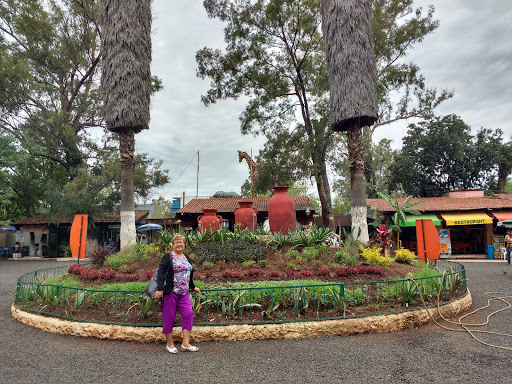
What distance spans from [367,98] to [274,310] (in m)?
6.42

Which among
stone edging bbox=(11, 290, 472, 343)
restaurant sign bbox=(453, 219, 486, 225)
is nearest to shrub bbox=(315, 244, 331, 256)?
stone edging bbox=(11, 290, 472, 343)

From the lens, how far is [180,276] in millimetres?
4266

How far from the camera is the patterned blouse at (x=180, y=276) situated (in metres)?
4.24

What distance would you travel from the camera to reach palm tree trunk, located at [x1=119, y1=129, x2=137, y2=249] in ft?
29.1

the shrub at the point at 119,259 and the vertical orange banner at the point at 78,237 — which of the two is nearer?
the shrub at the point at 119,259

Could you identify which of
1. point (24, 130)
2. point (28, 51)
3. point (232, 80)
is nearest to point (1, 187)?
point (24, 130)

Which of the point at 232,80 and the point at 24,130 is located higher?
the point at 232,80

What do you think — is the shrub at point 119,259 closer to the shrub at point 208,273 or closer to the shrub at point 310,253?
the shrub at point 208,273

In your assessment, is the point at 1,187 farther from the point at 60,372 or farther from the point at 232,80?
the point at 60,372

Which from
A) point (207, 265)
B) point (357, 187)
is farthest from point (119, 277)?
point (357, 187)

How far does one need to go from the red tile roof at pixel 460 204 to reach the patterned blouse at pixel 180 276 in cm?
1515

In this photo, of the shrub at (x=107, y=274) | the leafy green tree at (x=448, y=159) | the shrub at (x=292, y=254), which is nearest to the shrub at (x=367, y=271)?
the shrub at (x=292, y=254)

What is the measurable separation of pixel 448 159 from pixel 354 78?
18472mm

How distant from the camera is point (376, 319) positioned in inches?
188
